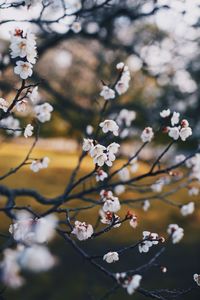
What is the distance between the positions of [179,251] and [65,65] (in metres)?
15.0

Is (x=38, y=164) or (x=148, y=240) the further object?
(x=38, y=164)

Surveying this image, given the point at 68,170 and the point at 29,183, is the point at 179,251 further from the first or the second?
the point at 68,170

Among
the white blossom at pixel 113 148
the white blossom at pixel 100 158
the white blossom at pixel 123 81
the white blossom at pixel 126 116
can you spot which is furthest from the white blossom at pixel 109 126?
the white blossom at pixel 126 116

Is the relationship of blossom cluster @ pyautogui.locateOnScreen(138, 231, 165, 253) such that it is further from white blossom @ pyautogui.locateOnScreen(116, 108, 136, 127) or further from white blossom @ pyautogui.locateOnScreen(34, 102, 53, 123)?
white blossom @ pyautogui.locateOnScreen(116, 108, 136, 127)

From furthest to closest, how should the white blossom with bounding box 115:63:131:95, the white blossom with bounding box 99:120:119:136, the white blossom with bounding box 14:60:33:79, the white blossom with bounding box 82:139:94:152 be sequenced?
the white blossom with bounding box 115:63:131:95, the white blossom with bounding box 99:120:119:136, the white blossom with bounding box 82:139:94:152, the white blossom with bounding box 14:60:33:79

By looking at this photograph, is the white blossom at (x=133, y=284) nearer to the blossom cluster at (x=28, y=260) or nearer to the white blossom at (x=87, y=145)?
the blossom cluster at (x=28, y=260)

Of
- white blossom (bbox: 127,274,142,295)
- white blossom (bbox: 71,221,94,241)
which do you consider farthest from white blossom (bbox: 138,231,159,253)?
white blossom (bbox: 127,274,142,295)

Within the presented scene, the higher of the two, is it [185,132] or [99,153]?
[185,132]

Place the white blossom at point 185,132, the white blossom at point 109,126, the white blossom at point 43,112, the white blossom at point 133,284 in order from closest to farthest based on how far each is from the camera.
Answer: the white blossom at point 133,284 → the white blossom at point 109,126 → the white blossom at point 185,132 → the white blossom at point 43,112

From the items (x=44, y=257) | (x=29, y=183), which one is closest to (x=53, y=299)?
(x=44, y=257)

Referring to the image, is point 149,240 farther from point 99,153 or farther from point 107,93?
point 107,93

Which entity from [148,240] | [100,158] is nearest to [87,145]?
[100,158]

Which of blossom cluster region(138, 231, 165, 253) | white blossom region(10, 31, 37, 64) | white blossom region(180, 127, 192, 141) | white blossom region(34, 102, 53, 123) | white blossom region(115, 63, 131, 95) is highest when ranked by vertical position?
white blossom region(115, 63, 131, 95)

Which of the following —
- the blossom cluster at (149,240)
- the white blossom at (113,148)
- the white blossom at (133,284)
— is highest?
the white blossom at (113,148)
